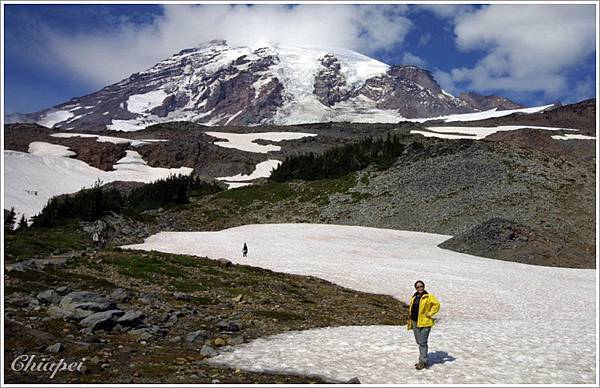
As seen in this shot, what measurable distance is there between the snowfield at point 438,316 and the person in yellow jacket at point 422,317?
638 millimetres

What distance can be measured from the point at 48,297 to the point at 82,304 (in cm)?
218

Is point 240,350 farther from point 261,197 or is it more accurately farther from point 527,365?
point 261,197

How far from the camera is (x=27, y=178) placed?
358 feet

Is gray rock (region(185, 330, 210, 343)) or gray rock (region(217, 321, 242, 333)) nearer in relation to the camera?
gray rock (region(185, 330, 210, 343))

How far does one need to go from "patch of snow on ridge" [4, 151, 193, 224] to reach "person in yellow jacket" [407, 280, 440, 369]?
82118mm


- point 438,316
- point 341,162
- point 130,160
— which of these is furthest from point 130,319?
point 130,160

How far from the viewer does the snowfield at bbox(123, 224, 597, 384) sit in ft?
49.1

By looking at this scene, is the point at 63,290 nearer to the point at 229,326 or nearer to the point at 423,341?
the point at 229,326

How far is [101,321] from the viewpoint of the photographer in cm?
1695

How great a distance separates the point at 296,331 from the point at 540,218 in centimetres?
5419

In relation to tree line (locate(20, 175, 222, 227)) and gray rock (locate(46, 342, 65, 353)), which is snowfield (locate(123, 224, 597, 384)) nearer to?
gray rock (locate(46, 342, 65, 353))

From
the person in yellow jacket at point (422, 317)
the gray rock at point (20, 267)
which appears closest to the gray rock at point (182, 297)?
the gray rock at point (20, 267)

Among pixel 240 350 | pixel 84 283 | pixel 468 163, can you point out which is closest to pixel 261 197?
pixel 468 163

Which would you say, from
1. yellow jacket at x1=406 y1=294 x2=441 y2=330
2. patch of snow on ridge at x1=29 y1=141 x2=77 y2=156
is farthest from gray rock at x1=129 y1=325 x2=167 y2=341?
patch of snow on ridge at x1=29 y1=141 x2=77 y2=156
